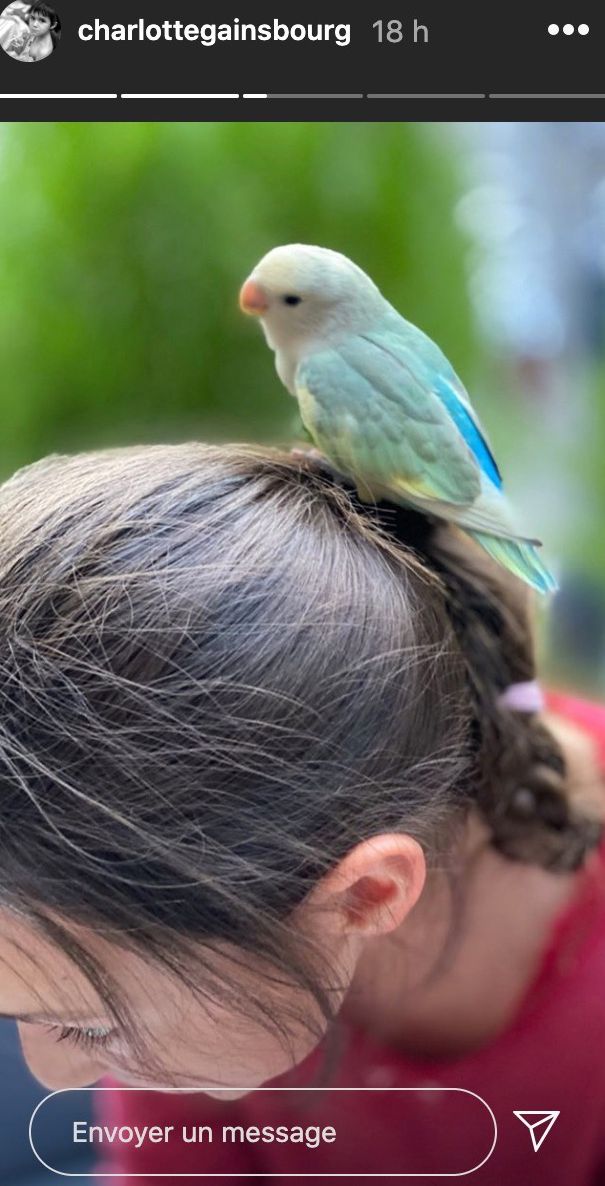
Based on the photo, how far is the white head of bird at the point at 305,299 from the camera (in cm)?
34

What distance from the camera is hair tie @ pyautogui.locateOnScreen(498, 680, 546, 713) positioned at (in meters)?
0.45

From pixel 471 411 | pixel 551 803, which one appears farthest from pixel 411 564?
pixel 551 803

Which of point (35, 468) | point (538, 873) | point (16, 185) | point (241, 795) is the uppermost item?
point (16, 185)

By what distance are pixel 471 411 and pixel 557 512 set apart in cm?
11

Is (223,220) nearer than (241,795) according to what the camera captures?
No

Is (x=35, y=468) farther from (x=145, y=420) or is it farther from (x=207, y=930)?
(x=207, y=930)

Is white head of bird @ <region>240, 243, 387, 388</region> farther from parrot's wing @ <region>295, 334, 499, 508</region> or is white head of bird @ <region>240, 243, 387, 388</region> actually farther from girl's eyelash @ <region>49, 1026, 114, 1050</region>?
girl's eyelash @ <region>49, 1026, 114, 1050</region>

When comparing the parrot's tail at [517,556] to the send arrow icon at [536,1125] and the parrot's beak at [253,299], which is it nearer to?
the parrot's beak at [253,299]

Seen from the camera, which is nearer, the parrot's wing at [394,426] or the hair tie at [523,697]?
the parrot's wing at [394,426]

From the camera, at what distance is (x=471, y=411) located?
0.37m
